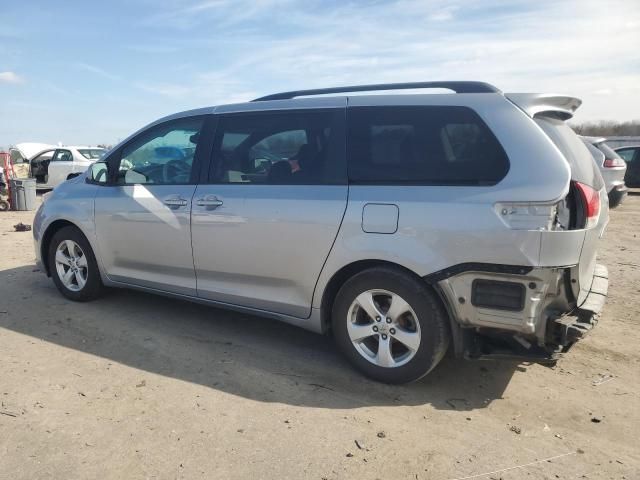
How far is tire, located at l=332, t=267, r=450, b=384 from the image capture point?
3.25 m

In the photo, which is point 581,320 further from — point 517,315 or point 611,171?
point 611,171

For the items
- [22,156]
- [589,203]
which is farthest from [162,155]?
[22,156]

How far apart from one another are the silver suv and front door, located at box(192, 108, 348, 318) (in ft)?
0.04

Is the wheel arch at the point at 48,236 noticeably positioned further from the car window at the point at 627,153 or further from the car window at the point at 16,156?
the car window at the point at 16,156

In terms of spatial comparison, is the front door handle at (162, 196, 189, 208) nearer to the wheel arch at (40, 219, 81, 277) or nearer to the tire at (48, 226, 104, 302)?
the tire at (48, 226, 104, 302)

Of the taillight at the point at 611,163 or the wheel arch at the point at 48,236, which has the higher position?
the taillight at the point at 611,163

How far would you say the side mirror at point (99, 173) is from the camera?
4.87 metres

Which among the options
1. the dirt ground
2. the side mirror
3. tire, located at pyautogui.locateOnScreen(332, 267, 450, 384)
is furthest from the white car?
tire, located at pyautogui.locateOnScreen(332, 267, 450, 384)

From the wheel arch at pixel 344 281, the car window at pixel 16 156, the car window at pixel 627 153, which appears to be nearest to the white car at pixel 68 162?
the car window at pixel 16 156

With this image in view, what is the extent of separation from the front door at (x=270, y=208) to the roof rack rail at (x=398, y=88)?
11.8 inches

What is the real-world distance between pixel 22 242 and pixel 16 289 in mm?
3270

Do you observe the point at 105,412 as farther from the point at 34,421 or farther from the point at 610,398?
the point at 610,398

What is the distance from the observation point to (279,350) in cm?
409

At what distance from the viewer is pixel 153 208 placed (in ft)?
14.4
